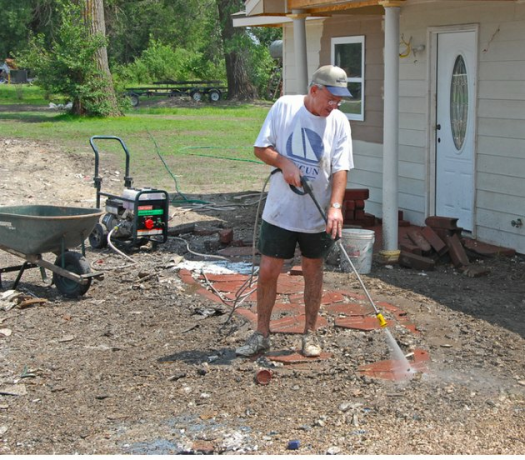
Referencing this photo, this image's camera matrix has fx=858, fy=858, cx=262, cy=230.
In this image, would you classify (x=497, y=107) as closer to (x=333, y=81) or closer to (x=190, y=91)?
(x=333, y=81)

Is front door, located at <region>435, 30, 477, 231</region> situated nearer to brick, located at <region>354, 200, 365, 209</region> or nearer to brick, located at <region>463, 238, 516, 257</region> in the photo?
brick, located at <region>463, 238, 516, 257</region>

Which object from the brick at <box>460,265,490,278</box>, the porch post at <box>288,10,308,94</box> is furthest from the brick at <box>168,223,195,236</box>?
the brick at <box>460,265,490,278</box>

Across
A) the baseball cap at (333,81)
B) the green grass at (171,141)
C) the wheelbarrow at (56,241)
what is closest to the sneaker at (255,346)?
the baseball cap at (333,81)

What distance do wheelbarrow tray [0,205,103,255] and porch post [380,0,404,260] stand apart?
3211mm

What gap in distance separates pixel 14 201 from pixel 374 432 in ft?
31.8

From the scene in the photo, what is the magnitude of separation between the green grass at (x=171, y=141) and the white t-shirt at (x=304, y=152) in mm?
8606

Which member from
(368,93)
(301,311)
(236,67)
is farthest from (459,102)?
(236,67)

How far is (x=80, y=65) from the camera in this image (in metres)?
26.8

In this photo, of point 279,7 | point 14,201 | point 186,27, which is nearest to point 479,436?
point 279,7

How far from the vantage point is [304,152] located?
5.73 m

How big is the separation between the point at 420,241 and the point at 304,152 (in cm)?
408

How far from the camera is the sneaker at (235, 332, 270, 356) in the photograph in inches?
236

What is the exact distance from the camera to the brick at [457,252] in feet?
29.5

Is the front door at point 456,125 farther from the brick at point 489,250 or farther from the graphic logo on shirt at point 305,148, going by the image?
the graphic logo on shirt at point 305,148
